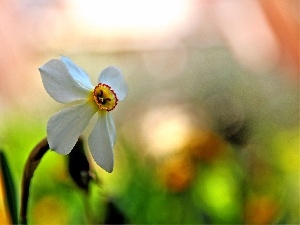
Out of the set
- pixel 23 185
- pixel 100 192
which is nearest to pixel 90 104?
pixel 23 185

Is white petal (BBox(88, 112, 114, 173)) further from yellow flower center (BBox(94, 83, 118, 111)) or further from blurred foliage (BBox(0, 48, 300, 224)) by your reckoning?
blurred foliage (BBox(0, 48, 300, 224))

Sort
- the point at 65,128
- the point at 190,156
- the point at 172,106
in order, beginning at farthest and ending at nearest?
the point at 172,106 → the point at 190,156 → the point at 65,128

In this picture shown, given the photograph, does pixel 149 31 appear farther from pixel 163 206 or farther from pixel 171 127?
pixel 163 206

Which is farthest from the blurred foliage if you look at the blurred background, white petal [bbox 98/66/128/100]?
white petal [bbox 98/66/128/100]

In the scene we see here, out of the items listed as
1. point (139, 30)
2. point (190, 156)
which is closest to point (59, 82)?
point (190, 156)

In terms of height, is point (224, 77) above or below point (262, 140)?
above

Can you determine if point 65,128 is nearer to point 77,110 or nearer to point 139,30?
point 77,110
